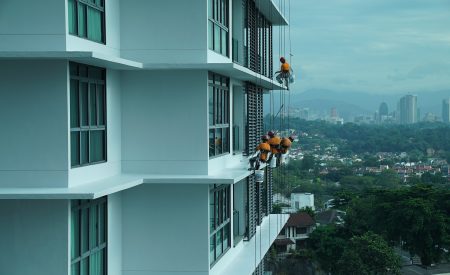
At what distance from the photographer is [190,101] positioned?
26.6 feet

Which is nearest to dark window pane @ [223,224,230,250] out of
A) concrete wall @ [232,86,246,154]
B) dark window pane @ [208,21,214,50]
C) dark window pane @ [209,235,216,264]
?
dark window pane @ [209,235,216,264]

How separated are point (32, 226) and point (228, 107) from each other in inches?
158

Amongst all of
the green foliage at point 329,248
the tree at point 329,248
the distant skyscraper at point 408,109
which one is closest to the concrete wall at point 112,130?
the green foliage at point 329,248

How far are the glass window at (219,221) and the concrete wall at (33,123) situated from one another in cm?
261

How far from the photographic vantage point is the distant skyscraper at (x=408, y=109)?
157 metres

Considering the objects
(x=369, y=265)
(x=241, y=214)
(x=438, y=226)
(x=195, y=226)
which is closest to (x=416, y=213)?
(x=438, y=226)

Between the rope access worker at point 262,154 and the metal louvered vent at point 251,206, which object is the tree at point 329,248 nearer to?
the metal louvered vent at point 251,206

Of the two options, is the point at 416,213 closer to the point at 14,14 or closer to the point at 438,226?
the point at 438,226

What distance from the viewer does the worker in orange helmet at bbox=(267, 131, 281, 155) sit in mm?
9466

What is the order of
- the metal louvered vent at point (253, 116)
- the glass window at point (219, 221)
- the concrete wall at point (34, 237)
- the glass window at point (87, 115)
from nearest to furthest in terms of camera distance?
the concrete wall at point (34, 237)
the glass window at point (87, 115)
the glass window at point (219, 221)
the metal louvered vent at point (253, 116)

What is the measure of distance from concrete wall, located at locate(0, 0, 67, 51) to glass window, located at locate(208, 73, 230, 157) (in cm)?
246

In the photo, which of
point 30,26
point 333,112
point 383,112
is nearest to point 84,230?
point 30,26

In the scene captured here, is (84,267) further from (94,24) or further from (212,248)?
(94,24)

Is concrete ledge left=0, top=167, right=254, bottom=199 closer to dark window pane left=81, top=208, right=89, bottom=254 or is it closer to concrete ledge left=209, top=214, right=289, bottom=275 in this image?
dark window pane left=81, top=208, right=89, bottom=254
